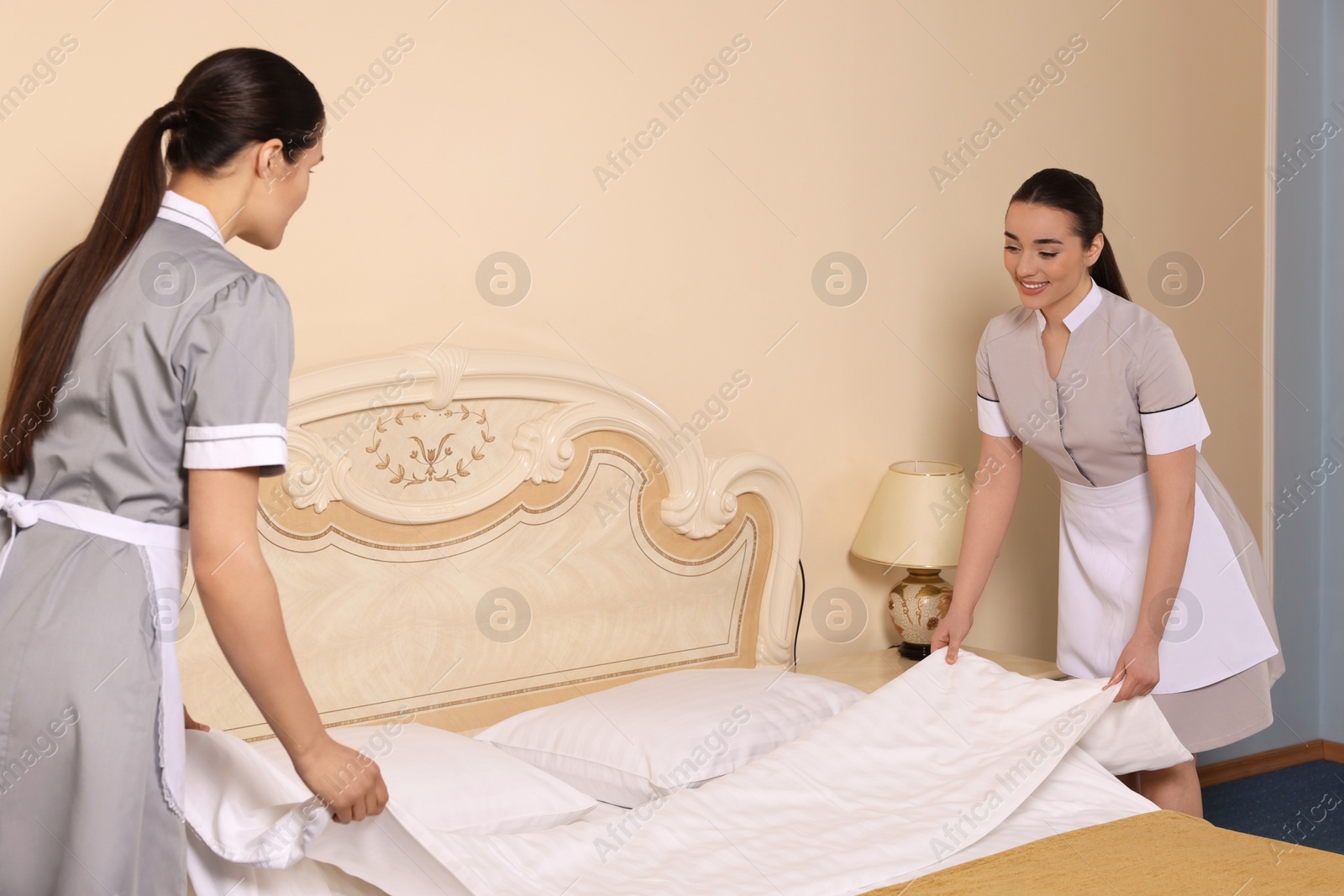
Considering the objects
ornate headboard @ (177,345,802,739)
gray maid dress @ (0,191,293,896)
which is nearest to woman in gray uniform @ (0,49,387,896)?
gray maid dress @ (0,191,293,896)

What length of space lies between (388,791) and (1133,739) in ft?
4.19

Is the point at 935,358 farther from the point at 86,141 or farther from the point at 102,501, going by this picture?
the point at 102,501

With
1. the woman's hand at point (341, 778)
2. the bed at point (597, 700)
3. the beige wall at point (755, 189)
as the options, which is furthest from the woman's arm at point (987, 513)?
the woman's hand at point (341, 778)

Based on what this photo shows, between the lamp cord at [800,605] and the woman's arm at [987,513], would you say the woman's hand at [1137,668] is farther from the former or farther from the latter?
the lamp cord at [800,605]

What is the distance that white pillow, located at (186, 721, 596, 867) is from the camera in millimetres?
1190

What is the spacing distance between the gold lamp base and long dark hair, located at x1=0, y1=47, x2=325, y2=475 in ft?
6.50

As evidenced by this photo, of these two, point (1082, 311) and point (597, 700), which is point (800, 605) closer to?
point (597, 700)

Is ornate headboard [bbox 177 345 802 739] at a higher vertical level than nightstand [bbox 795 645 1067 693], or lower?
higher

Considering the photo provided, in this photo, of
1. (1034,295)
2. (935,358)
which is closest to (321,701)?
(1034,295)

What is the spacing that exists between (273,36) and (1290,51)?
3.02 meters

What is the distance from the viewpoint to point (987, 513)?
2.32 m

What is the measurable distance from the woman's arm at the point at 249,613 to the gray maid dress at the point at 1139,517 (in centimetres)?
149

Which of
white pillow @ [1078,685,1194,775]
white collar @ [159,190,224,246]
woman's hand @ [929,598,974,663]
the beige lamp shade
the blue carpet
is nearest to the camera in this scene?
white collar @ [159,190,224,246]

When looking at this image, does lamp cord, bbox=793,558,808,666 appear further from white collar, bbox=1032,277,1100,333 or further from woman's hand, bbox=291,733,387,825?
woman's hand, bbox=291,733,387,825
